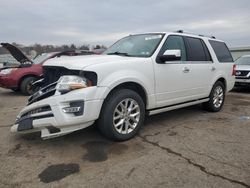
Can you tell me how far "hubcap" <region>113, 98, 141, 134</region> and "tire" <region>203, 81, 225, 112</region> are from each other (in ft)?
8.31

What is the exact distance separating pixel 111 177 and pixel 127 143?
109cm

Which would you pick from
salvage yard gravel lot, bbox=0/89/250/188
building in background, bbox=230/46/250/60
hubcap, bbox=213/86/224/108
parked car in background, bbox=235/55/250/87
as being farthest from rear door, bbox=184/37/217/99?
building in background, bbox=230/46/250/60

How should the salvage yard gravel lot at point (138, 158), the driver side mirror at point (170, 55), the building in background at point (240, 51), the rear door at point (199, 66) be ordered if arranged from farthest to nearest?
the building in background at point (240, 51)
the rear door at point (199, 66)
the driver side mirror at point (170, 55)
the salvage yard gravel lot at point (138, 158)

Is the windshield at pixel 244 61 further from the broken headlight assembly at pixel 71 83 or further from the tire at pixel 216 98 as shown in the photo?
the broken headlight assembly at pixel 71 83

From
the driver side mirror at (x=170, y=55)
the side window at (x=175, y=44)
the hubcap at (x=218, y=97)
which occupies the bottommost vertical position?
the hubcap at (x=218, y=97)

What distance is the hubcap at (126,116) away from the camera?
12.8 feet

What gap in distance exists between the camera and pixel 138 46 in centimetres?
479

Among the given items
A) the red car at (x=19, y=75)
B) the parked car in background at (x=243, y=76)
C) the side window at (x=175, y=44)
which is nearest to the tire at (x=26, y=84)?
the red car at (x=19, y=75)

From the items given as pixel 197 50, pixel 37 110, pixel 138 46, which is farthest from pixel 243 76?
pixel 37 110

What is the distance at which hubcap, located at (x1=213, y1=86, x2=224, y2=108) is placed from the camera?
6.05m

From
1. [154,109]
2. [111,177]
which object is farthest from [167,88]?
[111,177]

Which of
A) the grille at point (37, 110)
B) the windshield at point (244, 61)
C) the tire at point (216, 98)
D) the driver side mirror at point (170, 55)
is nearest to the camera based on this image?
the grille at point (37, 110)

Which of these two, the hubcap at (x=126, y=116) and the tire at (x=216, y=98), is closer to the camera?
the hubcap at (x=126, y=116)

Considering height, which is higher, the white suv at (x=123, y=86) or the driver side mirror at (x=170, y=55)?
the driver side mirror at (x=170, y=55)
